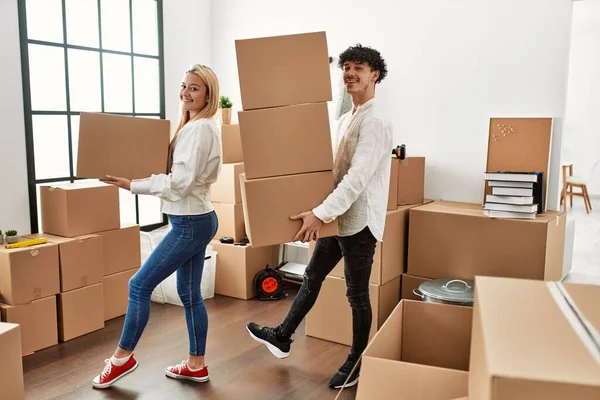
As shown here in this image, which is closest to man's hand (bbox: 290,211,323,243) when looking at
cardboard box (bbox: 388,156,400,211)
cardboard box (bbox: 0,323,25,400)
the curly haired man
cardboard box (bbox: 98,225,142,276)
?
the curly haired man

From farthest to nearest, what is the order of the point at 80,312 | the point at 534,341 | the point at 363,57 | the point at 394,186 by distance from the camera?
the point at 394,186, the point at 80,312, the point at 363,57, the point at 534,341

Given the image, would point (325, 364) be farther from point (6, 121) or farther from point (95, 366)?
point (6, 121)

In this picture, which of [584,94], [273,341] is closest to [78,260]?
[273,341]

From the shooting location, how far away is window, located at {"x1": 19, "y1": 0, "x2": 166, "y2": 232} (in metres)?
3.20

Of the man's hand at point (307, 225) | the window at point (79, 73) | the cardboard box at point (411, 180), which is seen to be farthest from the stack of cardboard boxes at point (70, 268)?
the cardboard box at point (411, 180)

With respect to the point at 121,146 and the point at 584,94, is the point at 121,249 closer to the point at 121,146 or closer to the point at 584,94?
the point at 121,146

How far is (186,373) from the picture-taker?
8.21 ft

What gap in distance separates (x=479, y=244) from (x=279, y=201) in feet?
4.64

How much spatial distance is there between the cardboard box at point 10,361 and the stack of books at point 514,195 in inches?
89.8

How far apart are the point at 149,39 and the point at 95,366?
2.40 m

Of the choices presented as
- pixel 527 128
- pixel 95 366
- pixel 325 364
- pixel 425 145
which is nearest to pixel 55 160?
pixel 95 366

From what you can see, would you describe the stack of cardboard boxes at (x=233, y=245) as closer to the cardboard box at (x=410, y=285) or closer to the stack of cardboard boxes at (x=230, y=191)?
the stack of cardboard boxes at (x=230, y=191)

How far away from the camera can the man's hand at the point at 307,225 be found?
2035mm

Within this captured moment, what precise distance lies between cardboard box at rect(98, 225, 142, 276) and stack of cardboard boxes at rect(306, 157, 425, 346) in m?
1.13
